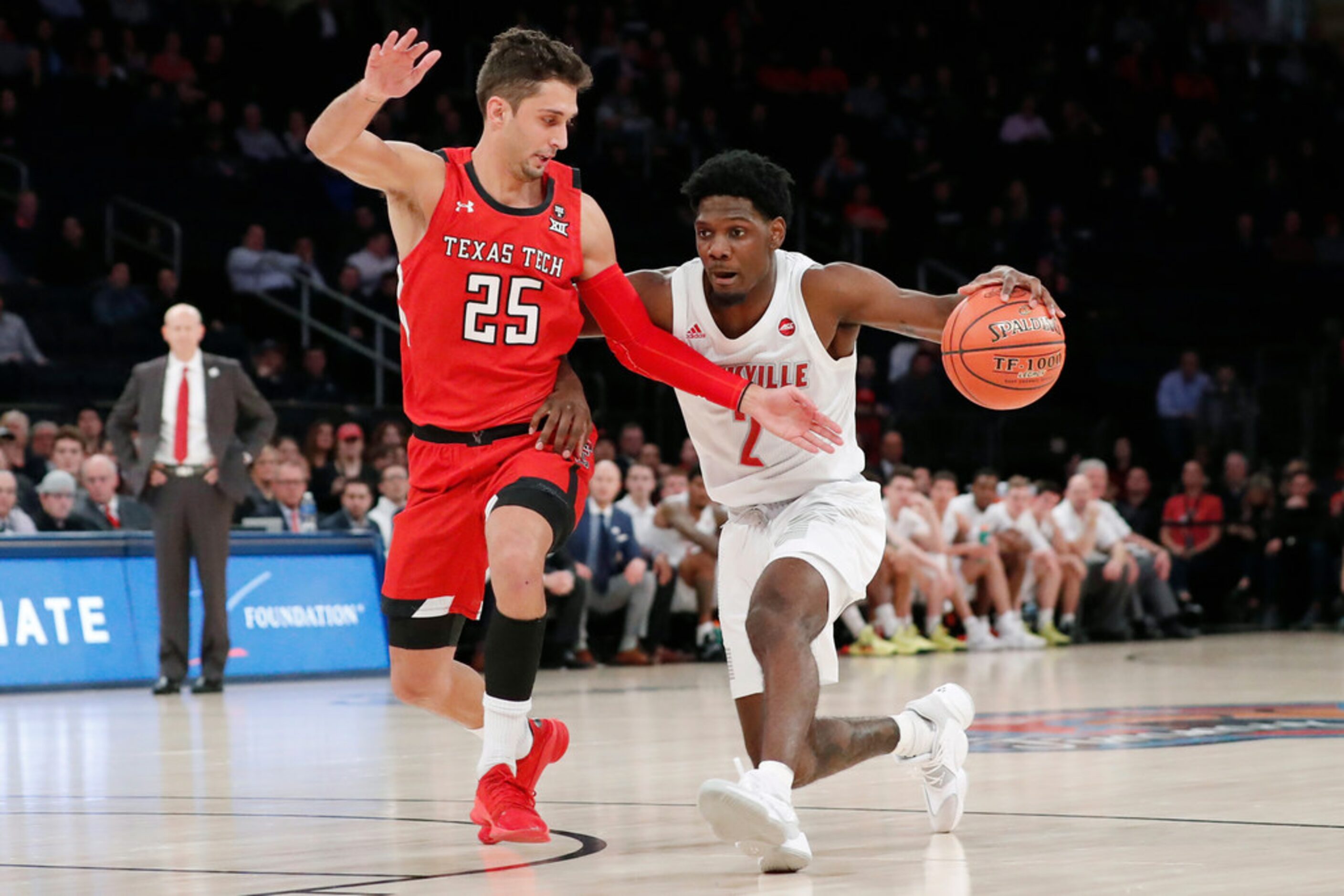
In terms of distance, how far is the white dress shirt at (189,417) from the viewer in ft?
36.3

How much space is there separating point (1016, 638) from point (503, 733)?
1060cm

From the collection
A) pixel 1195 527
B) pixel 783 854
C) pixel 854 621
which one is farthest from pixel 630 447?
pixel 783 854

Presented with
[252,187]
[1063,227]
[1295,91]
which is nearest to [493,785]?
[252,187]

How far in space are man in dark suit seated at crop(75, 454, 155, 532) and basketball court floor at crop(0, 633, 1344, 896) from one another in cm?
191

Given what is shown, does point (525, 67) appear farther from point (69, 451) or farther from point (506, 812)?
point (69, 451)

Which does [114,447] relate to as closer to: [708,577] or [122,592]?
[122,592]

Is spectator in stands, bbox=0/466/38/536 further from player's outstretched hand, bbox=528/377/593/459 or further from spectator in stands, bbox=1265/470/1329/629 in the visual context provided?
spectator in stands, bbox=1265/470/1329/629

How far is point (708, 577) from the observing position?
13.6 meters

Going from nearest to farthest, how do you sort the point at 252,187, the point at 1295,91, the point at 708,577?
the point at 708,577
the point at 252,187
the point at 1295,91

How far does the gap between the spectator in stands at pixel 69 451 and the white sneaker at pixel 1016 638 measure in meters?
7.11


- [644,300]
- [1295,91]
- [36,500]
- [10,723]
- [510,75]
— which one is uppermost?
[1295,91]

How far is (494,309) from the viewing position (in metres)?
5.13

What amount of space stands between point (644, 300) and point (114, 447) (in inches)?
258

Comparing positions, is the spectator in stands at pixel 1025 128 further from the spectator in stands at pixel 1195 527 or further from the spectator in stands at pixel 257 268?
the spectator in stands at pixel 257 268
